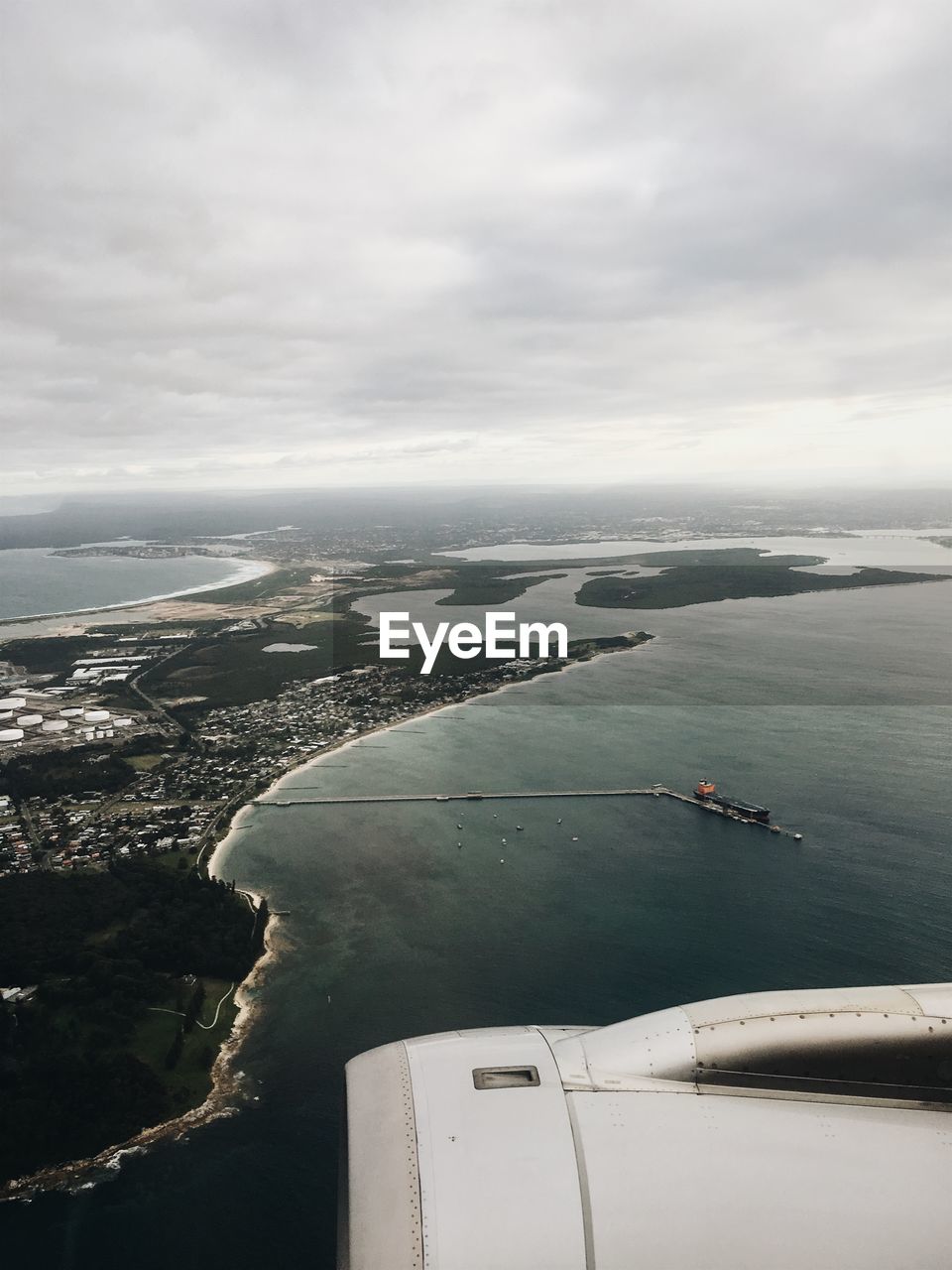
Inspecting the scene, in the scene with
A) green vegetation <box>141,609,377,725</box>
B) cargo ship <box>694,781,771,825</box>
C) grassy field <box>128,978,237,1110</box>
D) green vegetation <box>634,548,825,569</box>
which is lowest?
grassy field <box>128,978,237,1110</box>

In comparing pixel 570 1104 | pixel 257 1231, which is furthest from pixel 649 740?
pixel 570 1104

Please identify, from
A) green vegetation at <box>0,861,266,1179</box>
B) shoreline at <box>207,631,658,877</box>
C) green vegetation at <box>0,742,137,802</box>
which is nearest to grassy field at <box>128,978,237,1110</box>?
green vegetation at <box>0,861,266,1179</box>

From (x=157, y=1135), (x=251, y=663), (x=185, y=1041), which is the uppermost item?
(x=251, y=663)

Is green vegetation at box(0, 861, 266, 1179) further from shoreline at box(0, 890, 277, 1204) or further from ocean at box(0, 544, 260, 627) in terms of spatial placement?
ocean at box(0, 544, 260, 627)

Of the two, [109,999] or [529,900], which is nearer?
[109,999]

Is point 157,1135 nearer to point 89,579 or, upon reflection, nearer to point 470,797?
point 470,797

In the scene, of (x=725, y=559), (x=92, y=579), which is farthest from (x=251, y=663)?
(x=92, y=579)

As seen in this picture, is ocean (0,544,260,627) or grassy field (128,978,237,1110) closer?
grassy field (128,978,237,1110)
